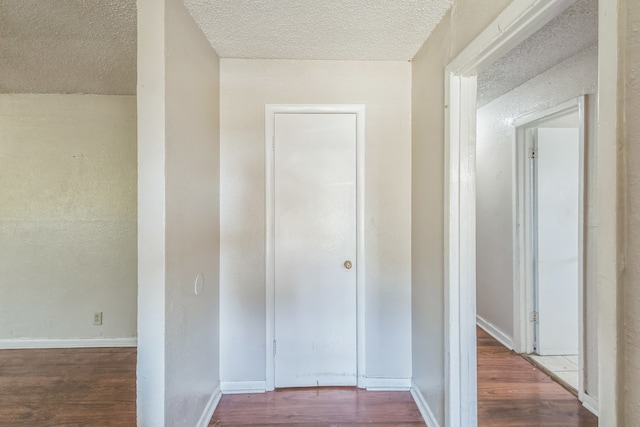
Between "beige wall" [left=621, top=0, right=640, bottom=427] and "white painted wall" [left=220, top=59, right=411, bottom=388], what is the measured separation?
145 cm

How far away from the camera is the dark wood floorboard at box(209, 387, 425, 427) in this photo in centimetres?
180

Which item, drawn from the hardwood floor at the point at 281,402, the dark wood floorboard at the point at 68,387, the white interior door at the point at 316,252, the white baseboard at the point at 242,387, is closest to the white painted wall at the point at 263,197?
the white baseboard at the point at 242,387

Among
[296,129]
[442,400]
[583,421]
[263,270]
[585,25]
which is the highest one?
[585,25]

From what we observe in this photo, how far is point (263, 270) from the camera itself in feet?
6.86

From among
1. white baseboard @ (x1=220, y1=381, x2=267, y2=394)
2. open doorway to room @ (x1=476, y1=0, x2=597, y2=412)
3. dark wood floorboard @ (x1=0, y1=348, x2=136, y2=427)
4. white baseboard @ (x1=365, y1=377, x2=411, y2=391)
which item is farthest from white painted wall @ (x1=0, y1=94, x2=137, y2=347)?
open doorway to room @ (x1=476, y1=0, x2=597, y2=412)

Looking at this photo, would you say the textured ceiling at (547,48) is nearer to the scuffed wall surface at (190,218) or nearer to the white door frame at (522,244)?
the white door frame at (522,244)

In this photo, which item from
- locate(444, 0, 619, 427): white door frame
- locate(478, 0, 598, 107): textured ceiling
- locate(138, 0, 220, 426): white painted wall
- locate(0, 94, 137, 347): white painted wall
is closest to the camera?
locate(138, 0, 220, 426): white painted wall

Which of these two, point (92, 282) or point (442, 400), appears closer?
point (442, 400)

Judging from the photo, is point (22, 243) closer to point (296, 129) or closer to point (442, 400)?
point (296, 129)

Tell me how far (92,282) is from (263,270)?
1849mm

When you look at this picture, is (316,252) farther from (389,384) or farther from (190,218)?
(389,384)

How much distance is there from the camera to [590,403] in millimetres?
1920

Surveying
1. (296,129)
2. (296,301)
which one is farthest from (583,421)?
(296,129)

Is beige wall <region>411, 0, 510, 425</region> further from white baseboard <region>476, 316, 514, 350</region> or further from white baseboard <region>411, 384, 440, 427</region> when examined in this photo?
white baseboard <region>476, 316, 514, 350</region>
